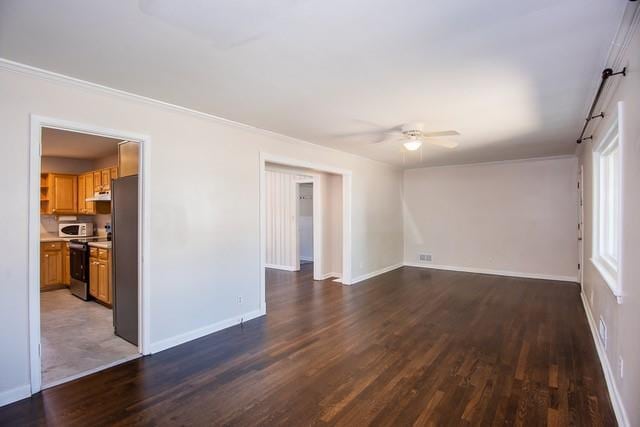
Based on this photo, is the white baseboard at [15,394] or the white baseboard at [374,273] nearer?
the white baseboard at [15,394]

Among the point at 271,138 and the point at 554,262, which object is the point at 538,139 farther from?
the point at 271,138

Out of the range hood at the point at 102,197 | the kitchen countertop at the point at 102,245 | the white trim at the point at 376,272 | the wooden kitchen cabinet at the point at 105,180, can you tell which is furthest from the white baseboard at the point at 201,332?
the wooden kitchen cabinet at the point at 105,180

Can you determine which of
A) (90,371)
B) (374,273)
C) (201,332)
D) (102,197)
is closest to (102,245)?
(102,197)

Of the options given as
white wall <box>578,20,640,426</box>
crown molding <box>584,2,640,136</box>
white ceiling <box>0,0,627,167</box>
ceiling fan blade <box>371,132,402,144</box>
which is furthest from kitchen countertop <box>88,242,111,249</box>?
crown molding <box>584,2,640,136</box>

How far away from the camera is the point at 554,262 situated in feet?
22.3

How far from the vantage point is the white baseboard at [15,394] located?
244cm

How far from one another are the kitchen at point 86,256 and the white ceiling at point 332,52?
1.37 metres

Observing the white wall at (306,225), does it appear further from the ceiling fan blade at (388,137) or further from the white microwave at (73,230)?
the white microwave at (73,230)

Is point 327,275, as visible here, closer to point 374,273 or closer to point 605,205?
point 374,273

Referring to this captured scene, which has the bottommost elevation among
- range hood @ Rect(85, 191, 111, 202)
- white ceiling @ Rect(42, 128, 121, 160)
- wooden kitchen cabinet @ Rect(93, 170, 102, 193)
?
range hood @ Rect(85, 191, 111, 202)

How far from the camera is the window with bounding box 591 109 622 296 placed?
3.36 meters

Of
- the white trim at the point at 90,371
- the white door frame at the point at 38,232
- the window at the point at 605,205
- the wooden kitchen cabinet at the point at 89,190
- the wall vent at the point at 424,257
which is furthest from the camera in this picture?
the wall vent at the point at 424,257

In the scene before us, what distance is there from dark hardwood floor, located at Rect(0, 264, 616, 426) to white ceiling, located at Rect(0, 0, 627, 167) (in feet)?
8.22

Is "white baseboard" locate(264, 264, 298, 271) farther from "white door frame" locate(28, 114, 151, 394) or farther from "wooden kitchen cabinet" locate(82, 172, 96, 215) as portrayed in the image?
"white door frame" locate(28, 114, 151, 394)
